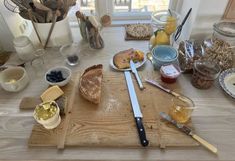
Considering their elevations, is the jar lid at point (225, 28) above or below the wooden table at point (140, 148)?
above

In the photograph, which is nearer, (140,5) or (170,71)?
(170,71)

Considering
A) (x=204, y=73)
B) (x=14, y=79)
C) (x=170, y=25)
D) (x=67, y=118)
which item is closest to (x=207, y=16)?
(x=170, y=25)

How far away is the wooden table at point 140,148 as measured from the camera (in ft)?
1.69

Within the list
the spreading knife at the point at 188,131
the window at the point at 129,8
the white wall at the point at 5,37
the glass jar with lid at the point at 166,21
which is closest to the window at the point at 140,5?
the window at the point at 129,8

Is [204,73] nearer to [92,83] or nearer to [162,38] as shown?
[162,38]

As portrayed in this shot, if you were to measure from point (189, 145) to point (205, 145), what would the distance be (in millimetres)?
39

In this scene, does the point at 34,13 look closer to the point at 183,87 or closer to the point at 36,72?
the point at 36,72

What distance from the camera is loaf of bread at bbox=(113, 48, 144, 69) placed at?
0.72 metres

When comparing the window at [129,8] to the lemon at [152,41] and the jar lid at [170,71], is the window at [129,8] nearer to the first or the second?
the lemon at [152,41]

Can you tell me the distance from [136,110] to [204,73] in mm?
233

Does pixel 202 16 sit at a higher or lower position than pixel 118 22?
higher

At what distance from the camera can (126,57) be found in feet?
2.46

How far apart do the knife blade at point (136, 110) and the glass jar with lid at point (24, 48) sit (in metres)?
0.35

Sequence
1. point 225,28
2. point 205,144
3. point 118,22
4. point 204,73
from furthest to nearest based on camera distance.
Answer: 1. point 118,22
2. point 225,28
3. point 204,73
4. point 205,144
